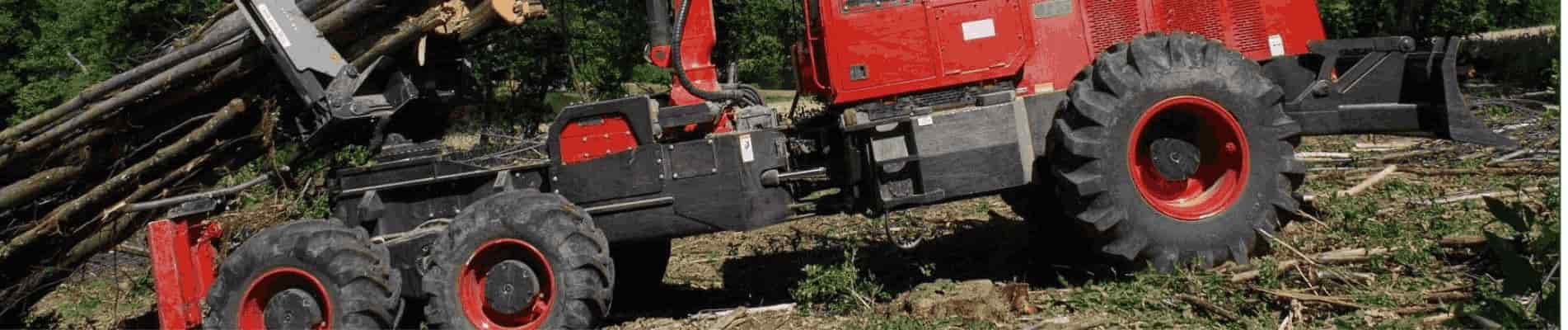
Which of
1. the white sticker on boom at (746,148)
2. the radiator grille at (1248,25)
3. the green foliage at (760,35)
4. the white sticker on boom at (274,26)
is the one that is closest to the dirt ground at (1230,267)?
the white sticker on boom at (746,148)

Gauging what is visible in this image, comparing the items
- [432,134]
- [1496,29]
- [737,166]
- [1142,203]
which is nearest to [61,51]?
[432,134]

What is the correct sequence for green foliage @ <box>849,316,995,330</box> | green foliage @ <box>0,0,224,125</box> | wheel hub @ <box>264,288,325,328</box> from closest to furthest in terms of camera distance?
1. green foliage @ <box>849,316,995,330</box>
2. wheel hub @ <box>264,288,325,328</box>
3. green foliage @ <box>0,0,224,125</box>

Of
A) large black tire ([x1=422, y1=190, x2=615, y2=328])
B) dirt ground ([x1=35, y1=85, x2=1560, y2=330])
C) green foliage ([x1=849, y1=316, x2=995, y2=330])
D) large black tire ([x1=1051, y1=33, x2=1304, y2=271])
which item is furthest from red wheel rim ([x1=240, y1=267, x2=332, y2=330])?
large black tire ([x1=1051, y1=33, x2=1304, y2=271])

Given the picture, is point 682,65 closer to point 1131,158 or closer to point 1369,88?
point 1131,158

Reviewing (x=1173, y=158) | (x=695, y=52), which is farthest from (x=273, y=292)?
→ (x=1173, y=158)

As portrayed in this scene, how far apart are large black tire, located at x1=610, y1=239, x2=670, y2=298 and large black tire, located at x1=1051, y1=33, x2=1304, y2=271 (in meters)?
3.93

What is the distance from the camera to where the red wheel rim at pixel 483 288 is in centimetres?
880

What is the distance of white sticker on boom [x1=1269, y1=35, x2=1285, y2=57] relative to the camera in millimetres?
8945

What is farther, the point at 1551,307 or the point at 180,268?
the point at 180,268

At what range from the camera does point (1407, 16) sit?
27.3m

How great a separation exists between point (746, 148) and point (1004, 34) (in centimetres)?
195

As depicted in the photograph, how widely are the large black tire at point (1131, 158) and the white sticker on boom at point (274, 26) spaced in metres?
5.34

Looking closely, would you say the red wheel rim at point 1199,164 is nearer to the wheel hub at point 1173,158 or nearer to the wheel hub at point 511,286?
the wheel hub at point 1173,158

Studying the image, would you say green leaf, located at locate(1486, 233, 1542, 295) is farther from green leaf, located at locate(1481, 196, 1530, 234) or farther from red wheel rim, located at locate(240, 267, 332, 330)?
red wheel rim, located at locate(240, 267, 332, 330)
